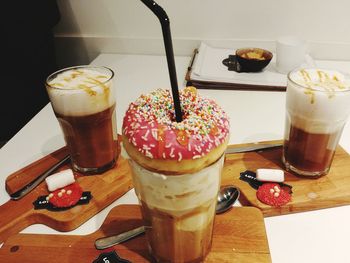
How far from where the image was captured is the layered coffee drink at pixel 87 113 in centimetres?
78

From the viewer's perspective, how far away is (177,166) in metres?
0.49

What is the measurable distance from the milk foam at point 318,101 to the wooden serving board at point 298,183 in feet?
0.40

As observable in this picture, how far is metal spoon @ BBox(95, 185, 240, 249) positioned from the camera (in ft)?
2.20

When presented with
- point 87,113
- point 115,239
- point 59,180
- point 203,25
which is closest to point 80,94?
point 87,113

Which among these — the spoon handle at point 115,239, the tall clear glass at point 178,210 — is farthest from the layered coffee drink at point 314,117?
the spoon handle at point 115,239

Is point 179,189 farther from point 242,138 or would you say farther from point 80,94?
point 242,138

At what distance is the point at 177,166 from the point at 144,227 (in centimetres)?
22

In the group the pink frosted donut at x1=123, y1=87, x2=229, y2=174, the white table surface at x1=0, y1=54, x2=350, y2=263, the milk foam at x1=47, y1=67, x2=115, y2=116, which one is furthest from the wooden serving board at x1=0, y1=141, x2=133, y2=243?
the pink frosted donut at x1=123, y1=87, x2=229, y2=174

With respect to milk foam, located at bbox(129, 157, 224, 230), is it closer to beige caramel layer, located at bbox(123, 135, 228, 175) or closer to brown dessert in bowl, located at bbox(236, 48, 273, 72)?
beige caramel layer, located at bbox(123, 135, 228, 175)

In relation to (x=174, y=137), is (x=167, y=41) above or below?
above

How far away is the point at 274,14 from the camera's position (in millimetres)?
1547

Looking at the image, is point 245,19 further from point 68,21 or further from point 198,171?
point 198,171

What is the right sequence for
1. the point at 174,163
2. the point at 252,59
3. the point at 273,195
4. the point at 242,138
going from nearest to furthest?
the point at 174,163 → the point at 273,195 → the point at 242,138 → the point at 252,59

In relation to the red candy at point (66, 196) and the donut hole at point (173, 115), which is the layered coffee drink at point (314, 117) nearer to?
the donut hole at point (173, 115)
